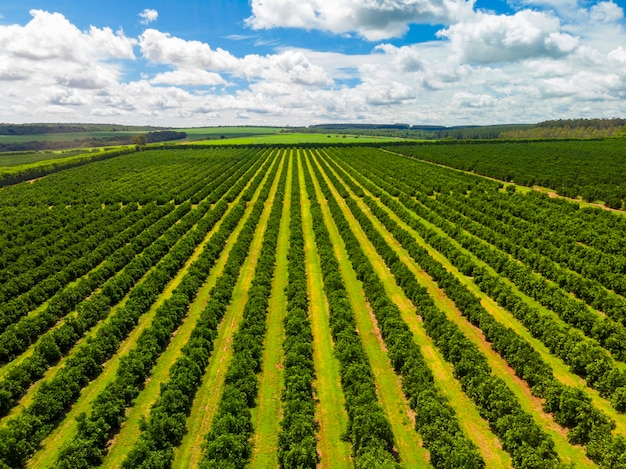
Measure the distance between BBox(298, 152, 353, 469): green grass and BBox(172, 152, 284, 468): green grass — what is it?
702cm

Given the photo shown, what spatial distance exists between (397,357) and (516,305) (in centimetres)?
1528

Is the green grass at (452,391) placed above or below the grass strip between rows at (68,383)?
below

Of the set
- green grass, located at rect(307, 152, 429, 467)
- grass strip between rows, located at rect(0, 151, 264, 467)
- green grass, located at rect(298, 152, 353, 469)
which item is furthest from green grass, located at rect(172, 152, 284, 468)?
green grass, located at rect(307, 152, 429, 467)

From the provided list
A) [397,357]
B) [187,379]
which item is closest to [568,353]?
[397,357]

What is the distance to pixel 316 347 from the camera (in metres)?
31.2

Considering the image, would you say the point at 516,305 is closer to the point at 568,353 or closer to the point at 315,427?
the point at 568,353

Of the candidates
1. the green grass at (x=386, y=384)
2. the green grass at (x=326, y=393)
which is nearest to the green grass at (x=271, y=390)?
the green grass at (x=326, y=393)

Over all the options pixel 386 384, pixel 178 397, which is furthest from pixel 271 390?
pixel 386 384

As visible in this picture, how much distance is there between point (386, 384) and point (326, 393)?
457 centimetres

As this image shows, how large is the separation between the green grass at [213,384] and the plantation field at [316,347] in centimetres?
15

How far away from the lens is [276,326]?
34.4m

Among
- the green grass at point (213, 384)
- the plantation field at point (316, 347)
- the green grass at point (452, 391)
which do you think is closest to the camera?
the plantation field at point (316, 347)

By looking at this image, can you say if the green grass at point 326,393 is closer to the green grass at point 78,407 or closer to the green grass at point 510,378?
the green grass at point 510,378

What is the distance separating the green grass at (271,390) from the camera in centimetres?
2178
